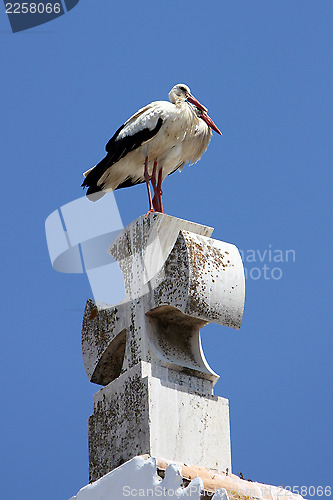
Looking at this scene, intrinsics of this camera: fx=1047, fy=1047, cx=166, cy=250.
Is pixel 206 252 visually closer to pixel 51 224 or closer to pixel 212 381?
pixel 212 381

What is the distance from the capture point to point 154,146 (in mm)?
10469

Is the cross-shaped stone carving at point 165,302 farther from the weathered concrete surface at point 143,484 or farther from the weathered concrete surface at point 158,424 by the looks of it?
the weathered concrete surface at point 143,484

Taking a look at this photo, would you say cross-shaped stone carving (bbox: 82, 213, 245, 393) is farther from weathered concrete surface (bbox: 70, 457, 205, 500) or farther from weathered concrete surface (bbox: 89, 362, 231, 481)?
weathered concrete surface (bbox: 70, 457, 205, 500)

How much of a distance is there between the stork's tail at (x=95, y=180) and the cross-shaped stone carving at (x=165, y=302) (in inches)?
78.4

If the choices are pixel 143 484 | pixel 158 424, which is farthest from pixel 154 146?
pixel 143 484

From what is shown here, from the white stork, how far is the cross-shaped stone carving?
1.77 m

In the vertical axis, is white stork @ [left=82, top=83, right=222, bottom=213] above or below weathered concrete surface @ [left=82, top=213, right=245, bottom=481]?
above

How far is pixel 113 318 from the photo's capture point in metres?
8.51

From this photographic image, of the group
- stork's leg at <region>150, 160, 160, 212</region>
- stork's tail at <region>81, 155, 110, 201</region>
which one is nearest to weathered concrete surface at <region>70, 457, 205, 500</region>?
stork's leg at <region>150, 160, 160, 212</region>

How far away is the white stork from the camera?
10.4 meters

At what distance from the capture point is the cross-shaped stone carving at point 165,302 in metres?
7.88

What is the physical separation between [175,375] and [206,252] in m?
0.97

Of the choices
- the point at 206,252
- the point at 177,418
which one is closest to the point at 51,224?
the point at 206,252

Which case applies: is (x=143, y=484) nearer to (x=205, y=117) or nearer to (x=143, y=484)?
(x=143, y=484)
